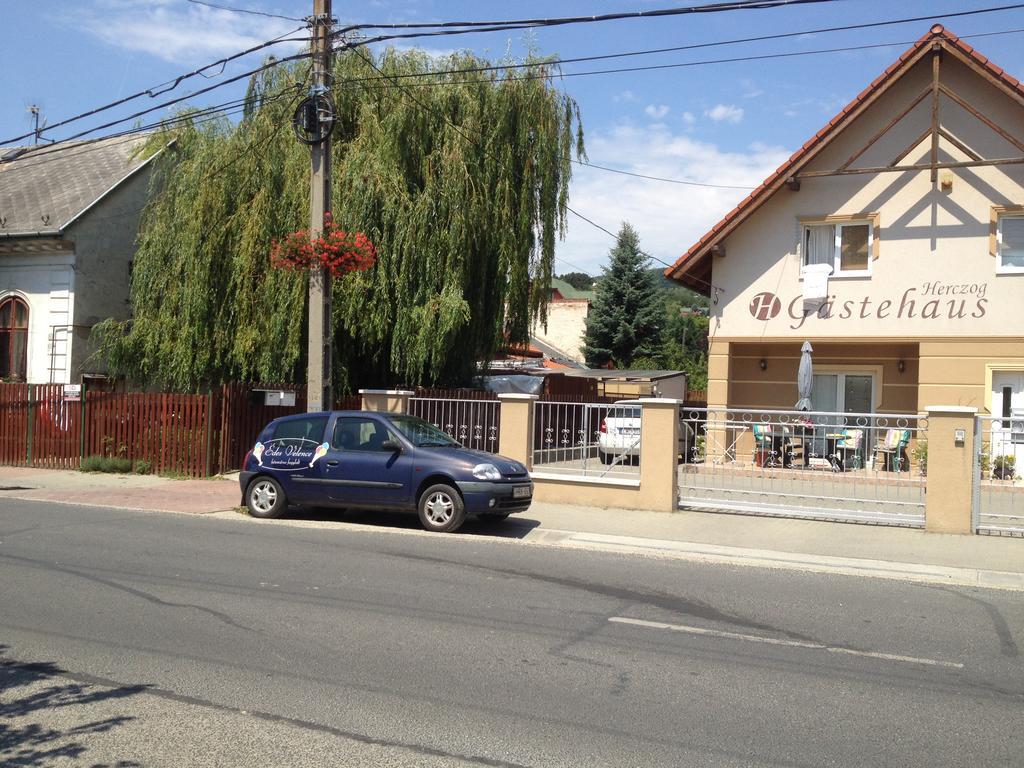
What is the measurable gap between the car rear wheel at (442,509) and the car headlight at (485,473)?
13.6 inches

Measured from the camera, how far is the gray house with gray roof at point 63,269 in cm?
2305

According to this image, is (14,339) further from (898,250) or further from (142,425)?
(898,250)

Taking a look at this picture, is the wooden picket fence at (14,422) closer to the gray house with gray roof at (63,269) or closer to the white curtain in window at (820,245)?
the gray house with gray roof at (63,269)

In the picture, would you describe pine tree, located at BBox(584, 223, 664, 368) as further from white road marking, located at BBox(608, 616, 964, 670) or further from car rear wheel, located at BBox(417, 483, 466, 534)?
white road marking, located at BBox(608, 616, 964, 670)

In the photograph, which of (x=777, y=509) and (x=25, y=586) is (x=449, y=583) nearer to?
(x=25, y=586)

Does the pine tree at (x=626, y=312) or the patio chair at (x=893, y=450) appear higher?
the pine tree at (x=626, y=312)

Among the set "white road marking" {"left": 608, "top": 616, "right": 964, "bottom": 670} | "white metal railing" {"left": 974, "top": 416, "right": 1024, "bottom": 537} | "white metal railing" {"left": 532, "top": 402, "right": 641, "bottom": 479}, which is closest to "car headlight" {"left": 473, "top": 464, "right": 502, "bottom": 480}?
"white metal railing" {"left": 532, "top": 402, "right": 641, "bottom": 479}

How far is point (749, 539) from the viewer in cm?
1208

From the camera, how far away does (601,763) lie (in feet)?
15.2

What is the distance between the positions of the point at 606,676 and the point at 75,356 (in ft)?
67.5

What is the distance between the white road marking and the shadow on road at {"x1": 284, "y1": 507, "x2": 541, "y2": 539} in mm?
4661

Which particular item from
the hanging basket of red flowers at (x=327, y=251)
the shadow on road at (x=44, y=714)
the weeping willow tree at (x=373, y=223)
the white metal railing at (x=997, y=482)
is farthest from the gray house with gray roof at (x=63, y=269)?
the white metal railing at (x=997, y=482)

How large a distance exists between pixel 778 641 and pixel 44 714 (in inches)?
193

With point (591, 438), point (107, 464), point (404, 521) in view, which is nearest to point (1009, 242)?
point (591, 438)
